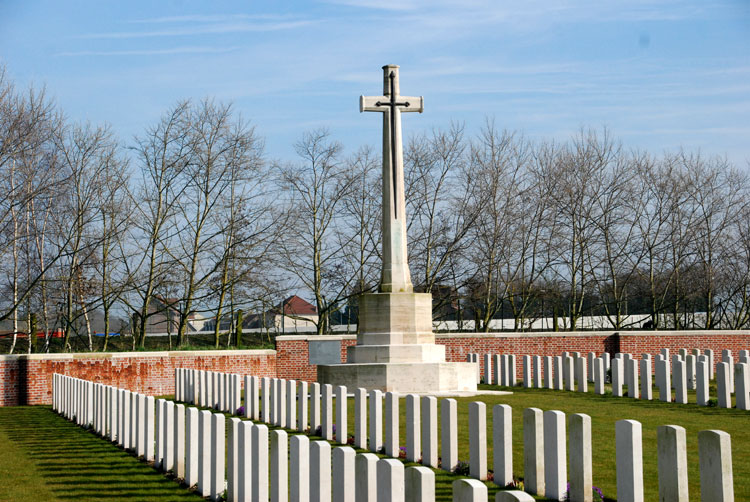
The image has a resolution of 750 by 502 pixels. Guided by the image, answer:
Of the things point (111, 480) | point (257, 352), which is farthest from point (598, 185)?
point (111, 480)

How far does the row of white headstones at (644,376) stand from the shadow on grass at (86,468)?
973cm

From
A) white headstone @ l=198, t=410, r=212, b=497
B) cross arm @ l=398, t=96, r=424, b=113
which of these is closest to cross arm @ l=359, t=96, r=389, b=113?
cross arm @ l=398, t=96, r=424, b=113

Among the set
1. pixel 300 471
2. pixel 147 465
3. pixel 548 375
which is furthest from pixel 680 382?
pixel 300 471

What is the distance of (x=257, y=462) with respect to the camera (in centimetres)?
631

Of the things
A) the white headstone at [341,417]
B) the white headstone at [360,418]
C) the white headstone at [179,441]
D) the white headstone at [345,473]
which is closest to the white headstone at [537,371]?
the white headstone at [341,417]

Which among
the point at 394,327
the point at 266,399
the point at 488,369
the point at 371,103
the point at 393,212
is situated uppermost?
the point at 371,103

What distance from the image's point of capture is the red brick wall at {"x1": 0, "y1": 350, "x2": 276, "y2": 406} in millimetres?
19172

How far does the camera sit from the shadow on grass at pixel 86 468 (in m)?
7.50

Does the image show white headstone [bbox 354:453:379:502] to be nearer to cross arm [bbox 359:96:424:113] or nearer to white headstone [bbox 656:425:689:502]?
white headstone [bbox 656:425:689:502]

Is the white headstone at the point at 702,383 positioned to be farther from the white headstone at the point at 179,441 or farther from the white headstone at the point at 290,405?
the white headstone at the point at 179,441

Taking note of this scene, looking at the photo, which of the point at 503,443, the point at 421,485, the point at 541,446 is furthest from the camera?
the point at 503,443

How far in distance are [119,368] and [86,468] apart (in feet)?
38.6

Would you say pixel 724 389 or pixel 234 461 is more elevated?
pixel 234 461

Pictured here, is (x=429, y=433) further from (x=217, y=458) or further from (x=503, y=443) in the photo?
(x=217, y=458)
